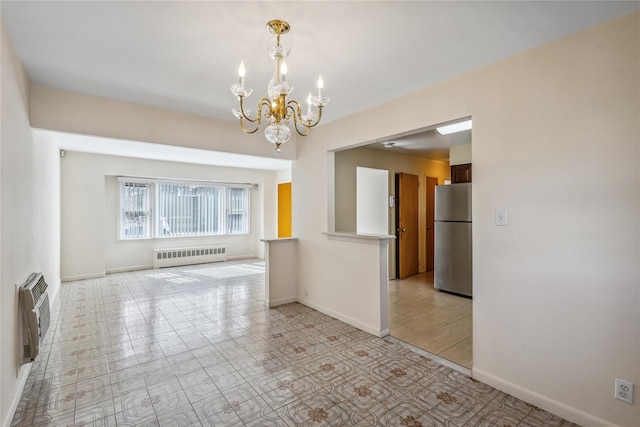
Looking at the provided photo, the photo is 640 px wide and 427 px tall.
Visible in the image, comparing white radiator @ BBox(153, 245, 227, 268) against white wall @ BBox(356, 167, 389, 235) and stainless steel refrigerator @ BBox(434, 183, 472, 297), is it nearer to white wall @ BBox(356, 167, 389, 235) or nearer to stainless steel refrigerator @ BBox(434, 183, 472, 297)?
white wall @ BBox(356, 167, 389, 235)

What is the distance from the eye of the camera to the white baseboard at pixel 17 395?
6.02 ft

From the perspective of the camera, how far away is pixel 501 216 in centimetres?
223

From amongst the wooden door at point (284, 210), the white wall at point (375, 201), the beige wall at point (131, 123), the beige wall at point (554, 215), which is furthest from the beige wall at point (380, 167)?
the wooden door at point (284, 210)

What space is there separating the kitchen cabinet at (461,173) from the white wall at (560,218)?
2.57 metres

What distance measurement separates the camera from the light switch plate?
7.25ft

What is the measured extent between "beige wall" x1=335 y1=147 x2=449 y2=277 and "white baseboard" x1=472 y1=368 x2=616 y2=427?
2.84 m

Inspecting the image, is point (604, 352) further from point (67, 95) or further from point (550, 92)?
point (67, 95)

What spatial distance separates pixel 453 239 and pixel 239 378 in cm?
374

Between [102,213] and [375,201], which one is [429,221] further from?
[102,213]

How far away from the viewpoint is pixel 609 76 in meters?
1.77

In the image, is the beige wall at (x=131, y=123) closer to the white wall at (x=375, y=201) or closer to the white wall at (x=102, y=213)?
the white wall at (x=375, y=201)

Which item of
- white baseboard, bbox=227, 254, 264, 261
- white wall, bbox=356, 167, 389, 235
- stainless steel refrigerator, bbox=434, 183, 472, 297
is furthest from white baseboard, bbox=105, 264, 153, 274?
stainless steel refrigerator, bbox=434, 183, 472, 297

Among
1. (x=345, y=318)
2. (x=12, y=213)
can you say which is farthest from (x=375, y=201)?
(x=12, y=213)

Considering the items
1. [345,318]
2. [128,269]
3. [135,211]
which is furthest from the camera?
[135,211]
